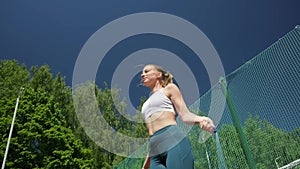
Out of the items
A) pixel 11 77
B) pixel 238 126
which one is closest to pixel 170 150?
pixel 238 126

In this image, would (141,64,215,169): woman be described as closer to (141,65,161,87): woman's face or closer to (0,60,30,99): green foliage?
(141,65,161,87): woman's face

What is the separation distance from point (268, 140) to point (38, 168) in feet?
41.8

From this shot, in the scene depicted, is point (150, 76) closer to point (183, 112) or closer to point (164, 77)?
point (164, 77)

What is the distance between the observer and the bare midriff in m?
1.67

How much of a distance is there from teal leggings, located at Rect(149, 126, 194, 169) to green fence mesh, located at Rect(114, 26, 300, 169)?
63.9 inches

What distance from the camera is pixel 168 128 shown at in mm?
Result: 1637

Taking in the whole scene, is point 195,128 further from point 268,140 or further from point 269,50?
point 269,50

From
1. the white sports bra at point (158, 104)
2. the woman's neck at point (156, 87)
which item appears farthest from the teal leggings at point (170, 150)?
the woman's neck at point (156, 87)

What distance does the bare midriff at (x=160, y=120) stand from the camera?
1674 millimetres

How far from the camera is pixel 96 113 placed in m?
17.5

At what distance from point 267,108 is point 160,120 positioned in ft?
6.66

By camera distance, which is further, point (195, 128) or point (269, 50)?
point (195, 128)

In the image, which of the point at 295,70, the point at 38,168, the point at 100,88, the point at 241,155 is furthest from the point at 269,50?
the point at 100,88

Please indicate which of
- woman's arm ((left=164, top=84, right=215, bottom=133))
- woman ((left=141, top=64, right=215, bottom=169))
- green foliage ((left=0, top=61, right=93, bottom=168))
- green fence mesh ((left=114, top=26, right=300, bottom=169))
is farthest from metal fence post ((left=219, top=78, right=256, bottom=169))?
green foliage ((left=0, top=61, right=93, bottom=168))
